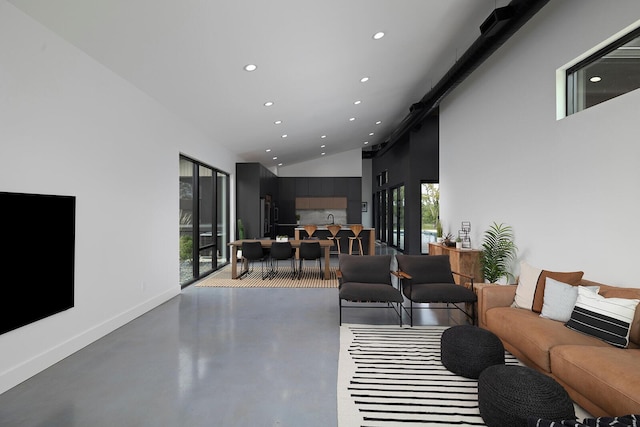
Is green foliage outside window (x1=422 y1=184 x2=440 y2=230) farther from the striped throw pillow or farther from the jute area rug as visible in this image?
the striped throw pillow

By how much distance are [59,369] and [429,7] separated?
5.05m

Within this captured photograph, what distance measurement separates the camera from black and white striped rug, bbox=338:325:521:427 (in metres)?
2.16

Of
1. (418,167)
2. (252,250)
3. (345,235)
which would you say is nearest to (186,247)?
(252,250)

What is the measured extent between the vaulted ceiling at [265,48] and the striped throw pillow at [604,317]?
3.29 m

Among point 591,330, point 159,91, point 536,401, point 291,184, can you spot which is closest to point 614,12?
point 591,330

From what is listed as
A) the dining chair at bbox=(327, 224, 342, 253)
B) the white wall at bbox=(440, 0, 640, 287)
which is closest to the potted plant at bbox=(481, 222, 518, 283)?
the white wall at bbox=(440, 0, 640, 287)

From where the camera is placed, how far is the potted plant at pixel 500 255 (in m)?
4.77

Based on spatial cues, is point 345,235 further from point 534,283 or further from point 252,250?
point 534,283

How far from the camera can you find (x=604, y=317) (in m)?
2.52

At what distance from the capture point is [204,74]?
4180 mm

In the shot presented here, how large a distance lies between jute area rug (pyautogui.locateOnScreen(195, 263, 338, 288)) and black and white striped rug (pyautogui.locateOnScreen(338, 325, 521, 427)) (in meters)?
2.68

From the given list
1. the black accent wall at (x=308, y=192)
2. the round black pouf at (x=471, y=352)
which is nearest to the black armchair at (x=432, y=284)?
the round black pouf at (x=471, y=352)

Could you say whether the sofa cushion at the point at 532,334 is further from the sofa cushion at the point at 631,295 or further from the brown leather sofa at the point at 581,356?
the sofa cushion at the point at 631,295

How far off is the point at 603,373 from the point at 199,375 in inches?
109
